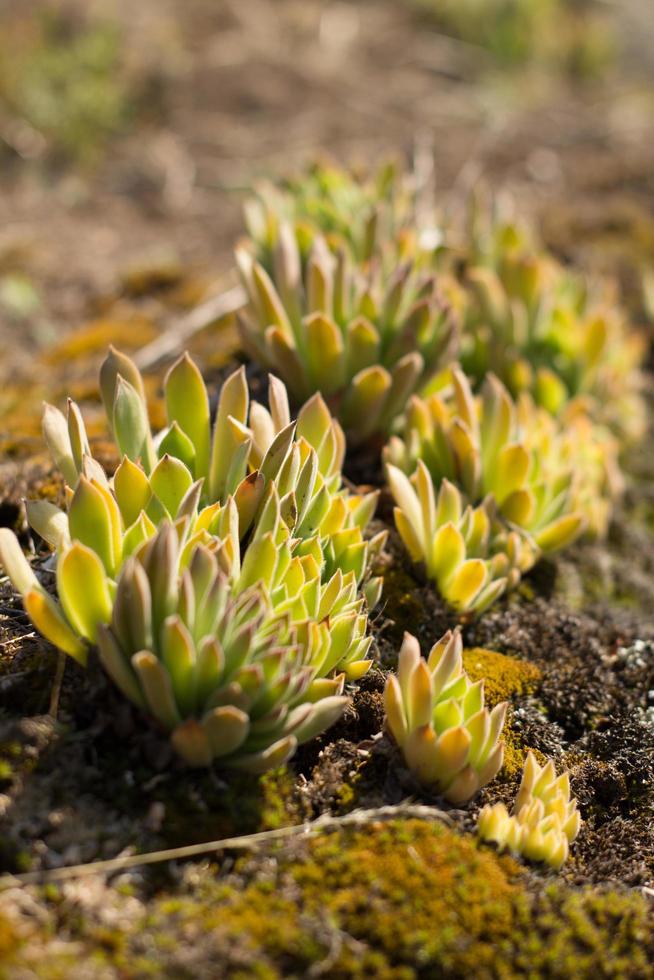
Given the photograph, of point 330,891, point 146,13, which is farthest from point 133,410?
point 146,13

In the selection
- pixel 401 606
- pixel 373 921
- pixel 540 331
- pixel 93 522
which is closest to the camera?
pixel 373 921

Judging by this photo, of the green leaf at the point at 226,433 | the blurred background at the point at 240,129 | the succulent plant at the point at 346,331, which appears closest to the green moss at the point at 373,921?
the green leaf at the point at 226,433

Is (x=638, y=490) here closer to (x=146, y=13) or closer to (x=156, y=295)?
(x=156, y=295)

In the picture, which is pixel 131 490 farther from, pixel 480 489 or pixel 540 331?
pixel 540 331

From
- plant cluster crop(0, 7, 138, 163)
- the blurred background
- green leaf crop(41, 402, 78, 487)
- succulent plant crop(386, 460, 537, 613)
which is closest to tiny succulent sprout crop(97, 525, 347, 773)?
green leaf crop(41, 402, 78, 487)

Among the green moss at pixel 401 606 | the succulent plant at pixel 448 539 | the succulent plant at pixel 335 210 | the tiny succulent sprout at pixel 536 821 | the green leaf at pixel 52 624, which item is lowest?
the tiny succulent sprout at pixel 536 821

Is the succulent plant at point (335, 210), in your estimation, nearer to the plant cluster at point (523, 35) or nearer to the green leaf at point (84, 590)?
the green leaf at point (84, 590)

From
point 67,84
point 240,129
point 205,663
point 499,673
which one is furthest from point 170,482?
point 67,84

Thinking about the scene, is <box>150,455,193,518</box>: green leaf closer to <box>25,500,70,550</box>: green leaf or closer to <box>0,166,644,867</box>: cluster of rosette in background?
<box>0,166,644,867</box>: cluster of rosette in background
